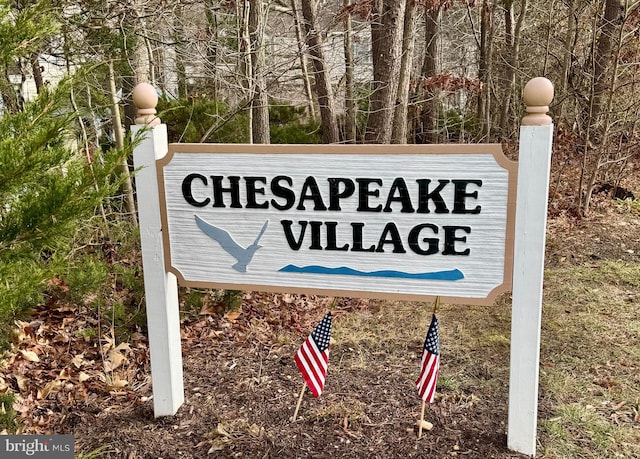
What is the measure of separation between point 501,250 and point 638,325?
252cm

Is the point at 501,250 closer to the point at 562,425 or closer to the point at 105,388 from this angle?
the point at 562,425

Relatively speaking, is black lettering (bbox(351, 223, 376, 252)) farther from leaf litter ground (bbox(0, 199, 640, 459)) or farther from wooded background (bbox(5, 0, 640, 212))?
wooded background (bbox(5, 0, 640, 212))

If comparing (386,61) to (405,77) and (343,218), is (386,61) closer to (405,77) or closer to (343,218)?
(405,77)

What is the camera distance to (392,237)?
100 inches

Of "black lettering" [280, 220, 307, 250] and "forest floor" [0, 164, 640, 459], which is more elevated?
"black lettering" [280, 220, 307, 250]

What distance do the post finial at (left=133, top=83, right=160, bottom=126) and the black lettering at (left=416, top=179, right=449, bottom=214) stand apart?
1348 millimetres

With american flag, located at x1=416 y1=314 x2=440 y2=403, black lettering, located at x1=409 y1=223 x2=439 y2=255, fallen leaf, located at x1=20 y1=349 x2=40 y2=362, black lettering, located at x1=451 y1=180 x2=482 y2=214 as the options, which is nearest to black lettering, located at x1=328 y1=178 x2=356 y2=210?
black lettering, located at x1=409 y1=223 x2=439 y2=255

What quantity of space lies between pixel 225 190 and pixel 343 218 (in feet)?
2.03

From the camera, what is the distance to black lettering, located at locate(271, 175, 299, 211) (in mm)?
2641

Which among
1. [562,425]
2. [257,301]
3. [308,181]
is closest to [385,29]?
[257,301]

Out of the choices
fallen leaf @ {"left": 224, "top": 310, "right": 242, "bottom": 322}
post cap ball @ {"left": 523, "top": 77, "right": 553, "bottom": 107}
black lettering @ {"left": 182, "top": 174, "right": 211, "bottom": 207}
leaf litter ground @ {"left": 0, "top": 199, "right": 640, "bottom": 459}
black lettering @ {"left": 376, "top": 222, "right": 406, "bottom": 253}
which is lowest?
fallen leaf @ {"left": 224, "top": 310, "right": 242, "bottom": 322}

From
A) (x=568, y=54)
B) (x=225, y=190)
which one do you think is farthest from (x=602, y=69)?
(x=225, y=190)

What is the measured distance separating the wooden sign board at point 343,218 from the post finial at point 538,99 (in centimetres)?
20

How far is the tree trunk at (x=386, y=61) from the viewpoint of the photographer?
5465 millimetres
